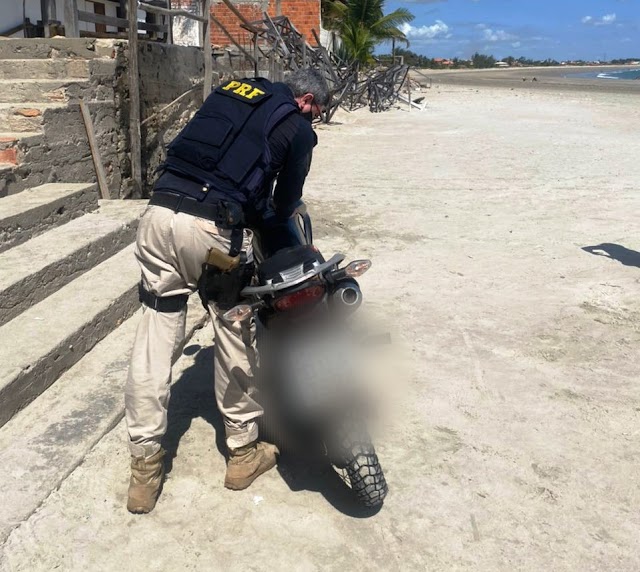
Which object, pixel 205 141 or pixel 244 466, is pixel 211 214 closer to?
pixel 205 141

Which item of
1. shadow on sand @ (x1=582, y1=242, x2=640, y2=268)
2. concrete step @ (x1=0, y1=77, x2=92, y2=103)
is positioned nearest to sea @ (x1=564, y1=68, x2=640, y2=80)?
shadow on sand @ (x1=582, y1=242, x2=640, y2=268)

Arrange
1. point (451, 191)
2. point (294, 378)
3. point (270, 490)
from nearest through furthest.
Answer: point (294, 378) → point (270, 490) → point (451, 191)

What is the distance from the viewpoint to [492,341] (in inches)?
171

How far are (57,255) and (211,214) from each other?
234cm

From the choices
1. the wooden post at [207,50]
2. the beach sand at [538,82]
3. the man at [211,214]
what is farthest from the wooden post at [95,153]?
the beach sand at [538,82]

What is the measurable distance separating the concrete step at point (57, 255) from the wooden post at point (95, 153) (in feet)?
2.51

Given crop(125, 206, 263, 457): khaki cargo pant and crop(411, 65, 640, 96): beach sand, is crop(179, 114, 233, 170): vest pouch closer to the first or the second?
crop(125, 206, 263, 457): khaki cargo pant

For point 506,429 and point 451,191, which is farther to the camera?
point 451,191

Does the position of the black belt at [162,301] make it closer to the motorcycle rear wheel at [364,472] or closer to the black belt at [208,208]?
the black belt at [208,208]

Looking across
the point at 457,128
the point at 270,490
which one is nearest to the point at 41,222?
the point at 270,490

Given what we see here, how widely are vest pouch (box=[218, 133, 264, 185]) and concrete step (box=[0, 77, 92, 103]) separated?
13.9 feet

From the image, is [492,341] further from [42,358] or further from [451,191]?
[451,191]

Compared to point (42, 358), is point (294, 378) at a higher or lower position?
higher

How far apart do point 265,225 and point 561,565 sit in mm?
1830
